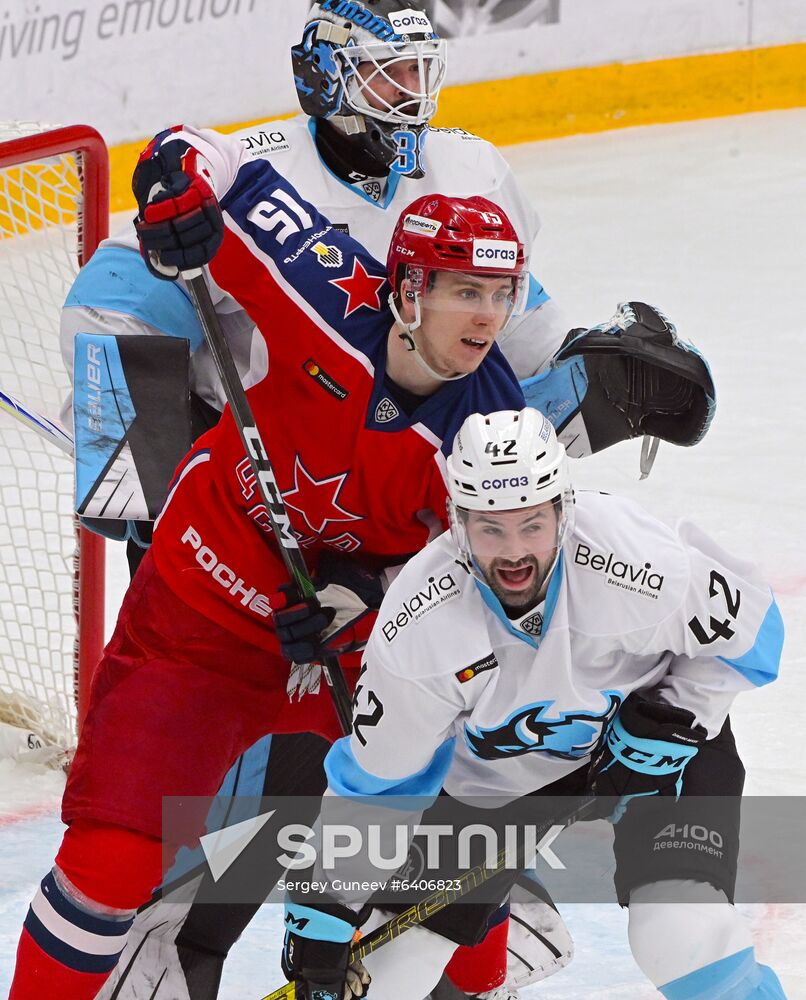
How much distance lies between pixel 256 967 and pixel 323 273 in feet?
3.74

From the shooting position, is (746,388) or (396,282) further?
(746,388)

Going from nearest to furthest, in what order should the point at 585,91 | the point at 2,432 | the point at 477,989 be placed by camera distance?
the point at 477,989
the point at 2,432
the point at 585,91

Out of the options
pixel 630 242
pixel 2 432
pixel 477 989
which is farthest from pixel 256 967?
pixel 630 242

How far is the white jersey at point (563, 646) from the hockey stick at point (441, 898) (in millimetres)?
153

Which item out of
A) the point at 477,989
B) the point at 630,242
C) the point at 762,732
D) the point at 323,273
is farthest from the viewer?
the point at 630,242

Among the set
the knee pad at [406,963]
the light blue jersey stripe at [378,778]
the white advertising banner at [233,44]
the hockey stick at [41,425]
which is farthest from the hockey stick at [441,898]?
the white advertising banner at [233,44]

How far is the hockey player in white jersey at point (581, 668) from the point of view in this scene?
6.75 ft

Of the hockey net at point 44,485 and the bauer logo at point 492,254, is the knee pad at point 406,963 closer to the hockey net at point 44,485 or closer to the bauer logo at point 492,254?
the bauer logo at point 492,254

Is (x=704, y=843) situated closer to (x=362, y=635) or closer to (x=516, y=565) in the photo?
(x=516, y=565)

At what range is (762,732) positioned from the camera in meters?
3.37

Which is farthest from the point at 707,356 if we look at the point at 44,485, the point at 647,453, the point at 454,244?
the point at 454,244

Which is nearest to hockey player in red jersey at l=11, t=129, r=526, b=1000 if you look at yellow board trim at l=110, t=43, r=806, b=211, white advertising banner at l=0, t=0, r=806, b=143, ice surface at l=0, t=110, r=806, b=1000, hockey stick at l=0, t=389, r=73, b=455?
ice surface at l=0, t=110, r=806, b=1000

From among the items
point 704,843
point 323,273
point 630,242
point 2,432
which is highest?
point 323,273

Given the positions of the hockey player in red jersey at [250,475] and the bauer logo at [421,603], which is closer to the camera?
the bauer logo at [421,603]
